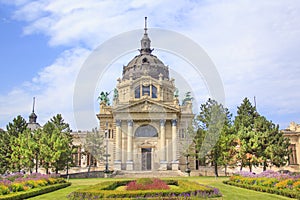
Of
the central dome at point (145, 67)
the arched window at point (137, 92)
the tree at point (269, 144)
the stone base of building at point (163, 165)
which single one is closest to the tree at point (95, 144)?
the stone base of building at point (163, 165)

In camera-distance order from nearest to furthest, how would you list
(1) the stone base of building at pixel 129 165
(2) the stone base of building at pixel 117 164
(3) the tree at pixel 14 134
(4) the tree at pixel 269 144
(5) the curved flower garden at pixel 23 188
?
(5) the curved flower garden at pixel 23 188, (4) the tree at pixel 269 144, (3) the tree at pixel 14 134, (1) the stone base of building at pixel 129 165, (2) the stone base of building at pixel 117 164

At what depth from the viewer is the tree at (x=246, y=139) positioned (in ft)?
124

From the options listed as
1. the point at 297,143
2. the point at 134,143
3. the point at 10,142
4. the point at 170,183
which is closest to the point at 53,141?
the point at 10,142

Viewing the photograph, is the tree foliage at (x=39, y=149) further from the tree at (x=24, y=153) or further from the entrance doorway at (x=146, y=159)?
the entrance doorway at (x=146, y=159)

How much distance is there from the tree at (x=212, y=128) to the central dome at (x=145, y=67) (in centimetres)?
1947

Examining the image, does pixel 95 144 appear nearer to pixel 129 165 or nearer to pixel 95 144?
pixel 95 144

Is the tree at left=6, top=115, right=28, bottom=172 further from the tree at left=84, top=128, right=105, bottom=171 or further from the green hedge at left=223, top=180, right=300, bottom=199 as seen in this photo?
the green hedge at left=223, top=180, right=300, bottom=199

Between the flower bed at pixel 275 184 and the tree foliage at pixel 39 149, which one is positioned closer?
the flower bed at pixel 275 184

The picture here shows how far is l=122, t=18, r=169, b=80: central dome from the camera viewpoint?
61375 millimetres

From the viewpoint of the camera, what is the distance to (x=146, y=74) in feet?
198

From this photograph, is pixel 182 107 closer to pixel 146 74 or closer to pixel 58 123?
pixel 146 74

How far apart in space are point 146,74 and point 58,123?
21.0 metres

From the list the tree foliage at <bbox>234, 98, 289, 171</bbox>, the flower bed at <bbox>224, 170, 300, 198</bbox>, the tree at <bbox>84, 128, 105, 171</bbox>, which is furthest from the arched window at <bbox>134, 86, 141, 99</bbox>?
the flower bed at <bbox>224, 170, 300, 198</bbox>

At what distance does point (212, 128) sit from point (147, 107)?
1432cm
